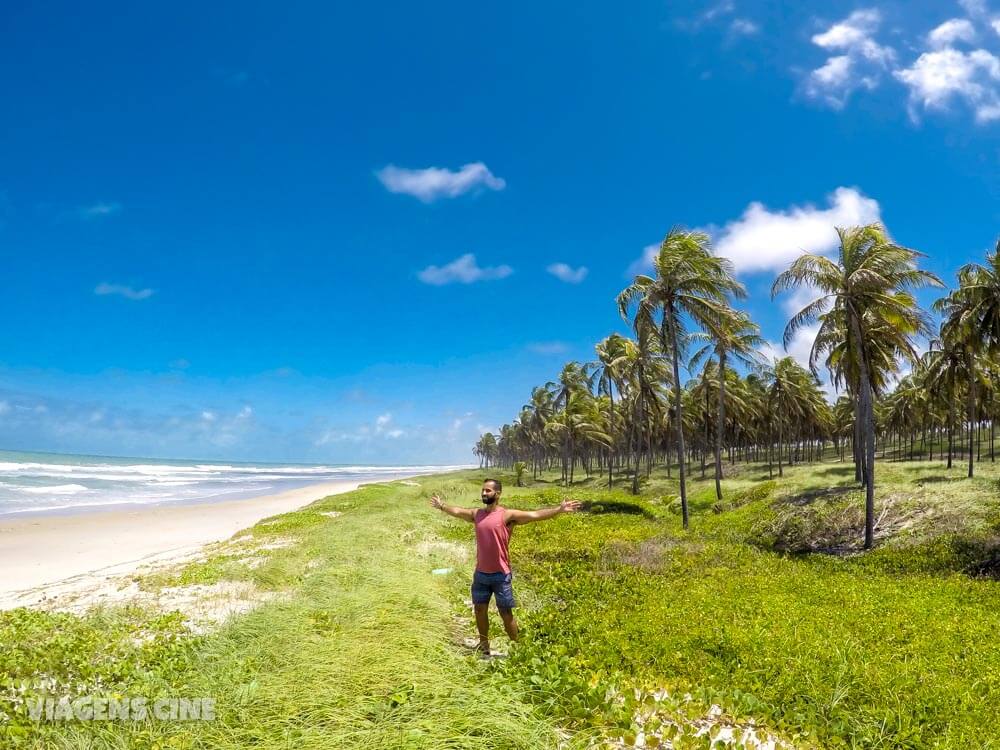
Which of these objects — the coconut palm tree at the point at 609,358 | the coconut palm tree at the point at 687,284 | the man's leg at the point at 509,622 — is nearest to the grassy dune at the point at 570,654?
the man's leg at the point at 509,622

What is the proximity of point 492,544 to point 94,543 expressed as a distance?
21557 mm

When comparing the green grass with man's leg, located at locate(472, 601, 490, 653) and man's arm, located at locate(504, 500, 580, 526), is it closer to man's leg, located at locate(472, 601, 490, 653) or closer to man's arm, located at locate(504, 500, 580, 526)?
man's leg, located at locate(472, 601, 490, 653)

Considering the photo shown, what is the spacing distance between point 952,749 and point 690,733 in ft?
7.45

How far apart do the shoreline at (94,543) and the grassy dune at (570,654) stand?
3.39 m

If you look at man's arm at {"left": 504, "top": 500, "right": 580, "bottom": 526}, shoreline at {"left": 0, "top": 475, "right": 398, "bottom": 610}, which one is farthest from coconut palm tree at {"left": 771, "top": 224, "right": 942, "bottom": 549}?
shoreline at {"left": 0, "top": 475, "right": 398, "bottom": 610}

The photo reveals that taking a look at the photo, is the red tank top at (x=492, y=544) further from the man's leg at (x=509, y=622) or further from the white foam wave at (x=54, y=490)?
the white foam wave at (x=54, y=490)

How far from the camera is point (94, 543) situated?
20.6 metres

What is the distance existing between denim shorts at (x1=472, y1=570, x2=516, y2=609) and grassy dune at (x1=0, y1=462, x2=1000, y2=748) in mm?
629

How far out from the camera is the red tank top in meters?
6.73

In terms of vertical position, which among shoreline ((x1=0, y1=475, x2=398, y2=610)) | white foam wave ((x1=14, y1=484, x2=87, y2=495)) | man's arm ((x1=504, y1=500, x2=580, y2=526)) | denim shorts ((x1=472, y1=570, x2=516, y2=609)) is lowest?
white foam wave ((x1=14, y1=484, x2=87, y2=495))

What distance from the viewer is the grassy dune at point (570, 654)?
4840 millimetres

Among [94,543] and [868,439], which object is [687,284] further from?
[94,543]

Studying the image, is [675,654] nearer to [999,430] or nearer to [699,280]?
[699,280]

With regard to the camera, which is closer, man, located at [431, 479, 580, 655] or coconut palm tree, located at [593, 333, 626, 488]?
man, located at [431, 479, 580, 655]
